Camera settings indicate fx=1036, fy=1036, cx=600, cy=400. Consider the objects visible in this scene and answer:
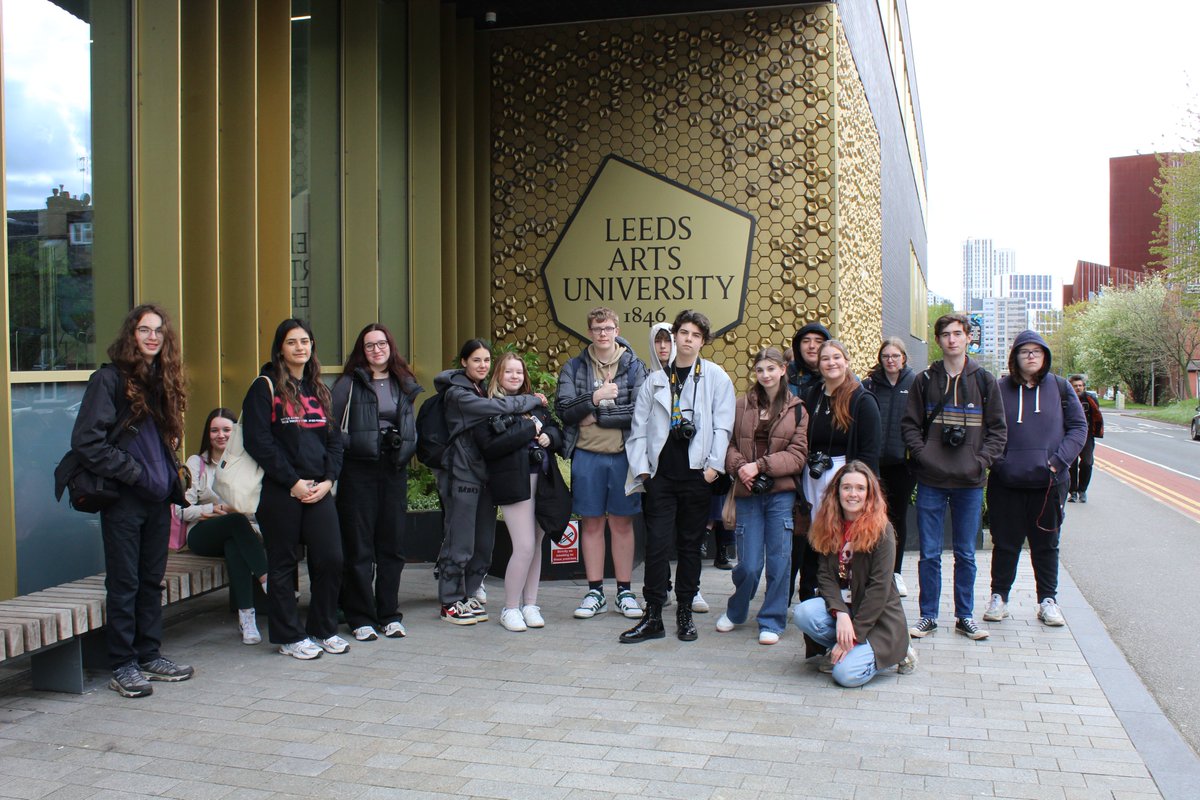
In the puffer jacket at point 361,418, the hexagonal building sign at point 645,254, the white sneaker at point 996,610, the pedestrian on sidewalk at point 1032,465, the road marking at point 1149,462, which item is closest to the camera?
the puffer jacket at point 361,418

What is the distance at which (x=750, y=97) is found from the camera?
10.8 meters

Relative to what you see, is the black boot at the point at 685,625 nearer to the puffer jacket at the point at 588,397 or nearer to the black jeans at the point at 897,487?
the puffer jacket at the point at 588,397

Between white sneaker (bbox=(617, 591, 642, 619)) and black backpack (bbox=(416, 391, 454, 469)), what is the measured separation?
149 centimetres

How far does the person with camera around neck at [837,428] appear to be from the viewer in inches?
241

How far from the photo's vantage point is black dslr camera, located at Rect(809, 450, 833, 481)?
6.08 metres

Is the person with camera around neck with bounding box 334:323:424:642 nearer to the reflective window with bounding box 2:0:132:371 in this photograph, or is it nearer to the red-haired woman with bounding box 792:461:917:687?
the reflective window with bounding box 2:0:132:371

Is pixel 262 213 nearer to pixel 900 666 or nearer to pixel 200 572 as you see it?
pixel 200 572

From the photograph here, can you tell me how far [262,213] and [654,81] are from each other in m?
4.75

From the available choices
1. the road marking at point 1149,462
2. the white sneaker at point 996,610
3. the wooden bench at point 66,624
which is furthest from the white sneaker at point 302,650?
the road marking at point 1149,462

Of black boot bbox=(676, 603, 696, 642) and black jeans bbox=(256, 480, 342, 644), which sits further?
black boot bbox=(676, 603, 696, 642)

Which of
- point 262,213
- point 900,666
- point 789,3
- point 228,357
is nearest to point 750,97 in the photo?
point 789,3

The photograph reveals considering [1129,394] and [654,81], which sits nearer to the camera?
[654,81]

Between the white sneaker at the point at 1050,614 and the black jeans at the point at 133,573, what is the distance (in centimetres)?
540

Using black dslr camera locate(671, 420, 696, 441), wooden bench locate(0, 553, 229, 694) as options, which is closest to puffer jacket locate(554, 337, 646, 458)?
black dslr camera locate(671, 420, 696, 441)
